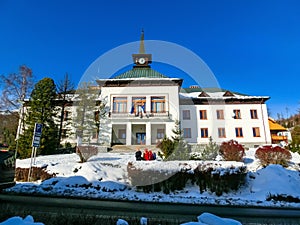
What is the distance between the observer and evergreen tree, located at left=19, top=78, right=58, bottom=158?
57.1ft

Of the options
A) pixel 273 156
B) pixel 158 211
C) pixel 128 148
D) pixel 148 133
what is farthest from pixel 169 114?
pixel 158 211

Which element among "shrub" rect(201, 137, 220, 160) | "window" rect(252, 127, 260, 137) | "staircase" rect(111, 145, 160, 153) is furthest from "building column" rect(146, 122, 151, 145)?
"window" rect(252, 127, 260, 137)

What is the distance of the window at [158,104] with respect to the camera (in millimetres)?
26469

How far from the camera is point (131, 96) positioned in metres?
26.6

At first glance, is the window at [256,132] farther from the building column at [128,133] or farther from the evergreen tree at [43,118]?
the evergreen tree at [43,118]

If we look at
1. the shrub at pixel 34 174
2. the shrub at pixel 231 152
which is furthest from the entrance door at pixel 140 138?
the shrub at pixel 34 174

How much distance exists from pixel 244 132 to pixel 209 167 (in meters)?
20.9

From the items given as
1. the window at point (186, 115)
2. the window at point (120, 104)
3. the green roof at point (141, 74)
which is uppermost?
the green roof at point (141, 74)

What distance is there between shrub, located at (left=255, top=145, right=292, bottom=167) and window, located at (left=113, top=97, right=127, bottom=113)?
57.0ft

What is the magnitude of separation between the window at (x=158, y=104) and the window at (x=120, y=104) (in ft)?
12.1

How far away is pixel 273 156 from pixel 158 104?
16.0 metres

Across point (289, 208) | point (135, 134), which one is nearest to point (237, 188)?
point (289, 208)

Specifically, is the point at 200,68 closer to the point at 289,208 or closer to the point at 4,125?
the point at 289,208

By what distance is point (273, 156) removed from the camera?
12578 millimetres
